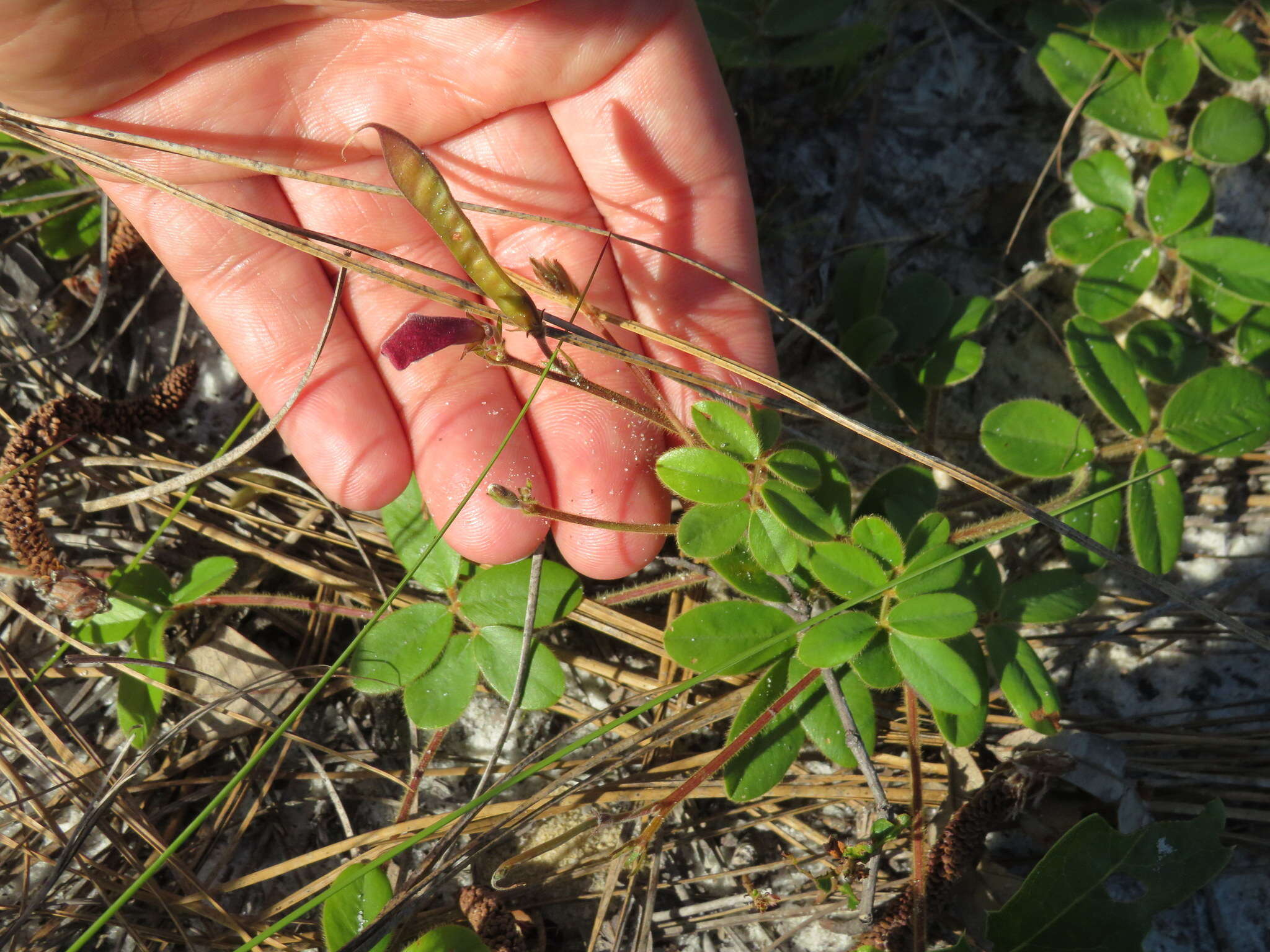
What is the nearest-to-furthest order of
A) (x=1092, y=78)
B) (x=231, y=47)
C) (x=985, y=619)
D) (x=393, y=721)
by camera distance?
(x=985, y=619) → (x=231, y=47) → (x=393, y=721) → (x=1092, y=78)

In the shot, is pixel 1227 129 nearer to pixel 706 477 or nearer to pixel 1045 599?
pixel 1045 599

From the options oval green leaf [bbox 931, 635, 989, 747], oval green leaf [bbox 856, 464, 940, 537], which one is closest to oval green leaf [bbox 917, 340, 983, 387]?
oval green leaf [bbox 856, 464, 940, 537]

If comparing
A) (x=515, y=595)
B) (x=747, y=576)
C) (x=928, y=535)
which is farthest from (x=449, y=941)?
(x=928, y=535)

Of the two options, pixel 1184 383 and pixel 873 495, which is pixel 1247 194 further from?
pixel 873 495

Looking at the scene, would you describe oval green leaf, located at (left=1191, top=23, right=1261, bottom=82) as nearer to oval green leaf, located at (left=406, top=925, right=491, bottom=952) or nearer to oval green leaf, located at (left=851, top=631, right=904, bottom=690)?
oval green leaf, located at (left=851, top=631, right=904, bottom=690)

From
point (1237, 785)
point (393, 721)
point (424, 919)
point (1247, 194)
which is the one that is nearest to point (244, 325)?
point (393, 721)

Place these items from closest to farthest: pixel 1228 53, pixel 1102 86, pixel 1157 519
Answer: pixel 1157 519, pixel 1228 53, pixel 1102 86
